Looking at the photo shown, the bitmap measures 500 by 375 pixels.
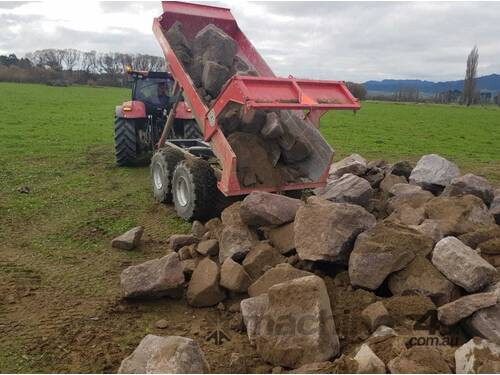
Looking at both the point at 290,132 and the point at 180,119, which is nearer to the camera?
the point at 290,132

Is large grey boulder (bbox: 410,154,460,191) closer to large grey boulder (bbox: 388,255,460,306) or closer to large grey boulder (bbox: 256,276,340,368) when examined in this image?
large grey boulder (bbox: 388,255,460,306)

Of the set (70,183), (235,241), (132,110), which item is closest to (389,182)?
(235,241)

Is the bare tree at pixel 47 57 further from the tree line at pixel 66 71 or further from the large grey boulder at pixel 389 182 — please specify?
the large grey boulder at pixel 389 182

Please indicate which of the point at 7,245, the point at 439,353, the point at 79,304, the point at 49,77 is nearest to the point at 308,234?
the point at 439,353

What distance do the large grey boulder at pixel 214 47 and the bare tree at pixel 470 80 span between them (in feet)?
219

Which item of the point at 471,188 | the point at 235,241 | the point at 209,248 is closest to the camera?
the point at 235,241

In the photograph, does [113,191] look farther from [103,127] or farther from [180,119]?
[103,127]

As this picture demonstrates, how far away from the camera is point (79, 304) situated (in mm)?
4418

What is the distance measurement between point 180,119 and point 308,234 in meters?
5.80

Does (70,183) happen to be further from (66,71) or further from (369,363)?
(66,71)

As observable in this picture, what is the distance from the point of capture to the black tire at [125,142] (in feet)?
31.9

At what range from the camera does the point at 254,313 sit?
3934 mm

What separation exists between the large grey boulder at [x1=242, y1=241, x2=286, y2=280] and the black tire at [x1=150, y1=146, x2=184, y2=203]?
2.81 meters

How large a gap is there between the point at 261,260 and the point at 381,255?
1.23 meters
